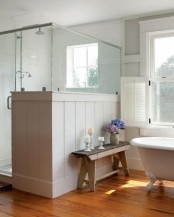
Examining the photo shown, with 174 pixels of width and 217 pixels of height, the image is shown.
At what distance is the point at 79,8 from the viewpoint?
4215 mm

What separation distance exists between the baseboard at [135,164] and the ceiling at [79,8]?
7.58ft

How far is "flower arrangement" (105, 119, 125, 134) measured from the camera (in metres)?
4.09

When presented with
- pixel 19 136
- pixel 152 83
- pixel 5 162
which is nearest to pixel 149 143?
pixel 152 83

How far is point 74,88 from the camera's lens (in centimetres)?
389

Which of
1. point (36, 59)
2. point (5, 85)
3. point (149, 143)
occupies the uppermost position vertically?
point (36, 59)

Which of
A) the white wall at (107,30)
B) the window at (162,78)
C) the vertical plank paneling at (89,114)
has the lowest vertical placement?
the vertical plank paneling at (89,114)

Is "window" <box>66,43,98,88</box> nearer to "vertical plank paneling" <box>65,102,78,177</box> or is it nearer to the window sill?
"vertical plank paneling" <box>65,102,78,177</box>

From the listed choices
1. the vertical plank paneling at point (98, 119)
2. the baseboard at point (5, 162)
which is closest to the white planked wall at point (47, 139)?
the vertical plank paneling at point (98, 119)

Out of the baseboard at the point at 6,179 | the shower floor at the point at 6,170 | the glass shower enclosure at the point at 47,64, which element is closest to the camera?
the baseboard at the point at 6,179

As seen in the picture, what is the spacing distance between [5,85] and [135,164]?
2400 millimetres

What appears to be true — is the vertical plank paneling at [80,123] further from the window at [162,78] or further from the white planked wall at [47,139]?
the window at [162,78]

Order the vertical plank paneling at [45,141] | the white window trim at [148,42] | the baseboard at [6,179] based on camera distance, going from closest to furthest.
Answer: the vertical plank paneling at [45,141]
the baseboard at [6,179]
the white window trim at [148,42]

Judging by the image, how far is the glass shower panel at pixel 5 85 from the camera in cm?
433

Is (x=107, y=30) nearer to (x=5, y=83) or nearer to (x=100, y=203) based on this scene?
(x=5, y=83)
